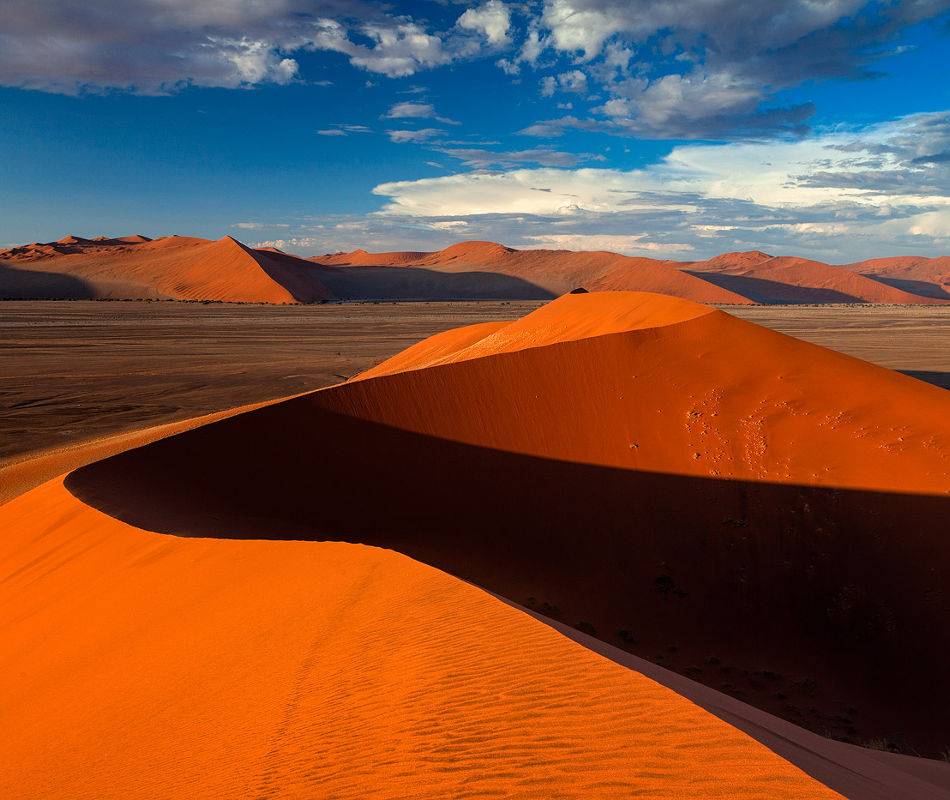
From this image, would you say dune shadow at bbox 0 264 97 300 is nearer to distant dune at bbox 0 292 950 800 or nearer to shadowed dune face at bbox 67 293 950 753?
shadowed dune face at bbox 67 293 950 753

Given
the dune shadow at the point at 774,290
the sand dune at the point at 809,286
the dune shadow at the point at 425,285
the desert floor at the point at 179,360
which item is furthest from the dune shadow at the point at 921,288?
the desert floor at the point at 179,360

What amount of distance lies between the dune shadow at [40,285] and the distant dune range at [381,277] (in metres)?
0.17

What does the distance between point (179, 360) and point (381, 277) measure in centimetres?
11196

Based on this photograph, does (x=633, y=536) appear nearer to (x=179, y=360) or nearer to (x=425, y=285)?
(x=179, y=360)

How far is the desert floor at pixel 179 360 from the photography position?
18672mm

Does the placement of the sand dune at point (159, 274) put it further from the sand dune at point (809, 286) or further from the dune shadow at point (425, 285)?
the sand dune at point (809, 286)

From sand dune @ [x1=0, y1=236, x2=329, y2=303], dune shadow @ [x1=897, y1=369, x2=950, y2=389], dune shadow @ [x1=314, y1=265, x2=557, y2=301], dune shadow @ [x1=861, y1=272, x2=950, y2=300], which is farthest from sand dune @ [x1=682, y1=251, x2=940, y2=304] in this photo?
dune shadow @ [x1=897, y1=369, x2=950, y2=389]

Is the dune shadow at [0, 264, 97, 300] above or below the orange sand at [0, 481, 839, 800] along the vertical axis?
above

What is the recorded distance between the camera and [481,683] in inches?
142

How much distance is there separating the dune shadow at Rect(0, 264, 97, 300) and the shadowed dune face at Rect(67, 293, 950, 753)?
334 ft

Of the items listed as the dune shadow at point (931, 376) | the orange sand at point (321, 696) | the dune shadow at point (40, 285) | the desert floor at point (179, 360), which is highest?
the dune shadow at point (40, 285)

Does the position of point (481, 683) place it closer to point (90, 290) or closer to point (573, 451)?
point (573, 451)

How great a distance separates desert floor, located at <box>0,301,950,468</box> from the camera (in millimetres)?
18672

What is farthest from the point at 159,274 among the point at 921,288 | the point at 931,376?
the point at 921,288
